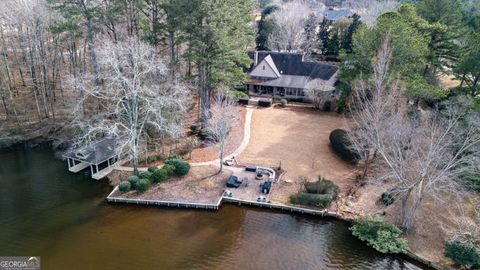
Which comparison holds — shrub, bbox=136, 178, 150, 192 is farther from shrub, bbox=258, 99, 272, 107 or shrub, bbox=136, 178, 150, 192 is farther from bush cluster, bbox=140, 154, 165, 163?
shrub, bbox=258, 99, 272, 107

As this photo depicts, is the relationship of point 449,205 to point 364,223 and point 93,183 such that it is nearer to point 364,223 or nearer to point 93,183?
point 364,223

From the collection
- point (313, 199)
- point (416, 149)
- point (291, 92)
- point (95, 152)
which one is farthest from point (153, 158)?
point (291, 92)

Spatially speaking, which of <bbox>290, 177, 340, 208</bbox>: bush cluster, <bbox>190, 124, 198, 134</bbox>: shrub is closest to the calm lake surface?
<bbox>290, 177, 340, 208</bbox>: bush cluster

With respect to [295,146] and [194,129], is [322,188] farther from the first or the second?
[194,129]

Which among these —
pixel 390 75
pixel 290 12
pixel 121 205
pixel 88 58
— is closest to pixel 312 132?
pixel 390 75

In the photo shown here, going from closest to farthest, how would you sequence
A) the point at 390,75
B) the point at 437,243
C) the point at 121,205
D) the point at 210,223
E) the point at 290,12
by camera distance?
1. the point at 437,243
2. the point at 210,223
3. the point at 121,205
4. the point at 390,75
5. the point at 290,12

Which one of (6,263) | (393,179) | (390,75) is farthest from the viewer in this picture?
(390,75)

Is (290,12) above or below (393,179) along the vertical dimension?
above
